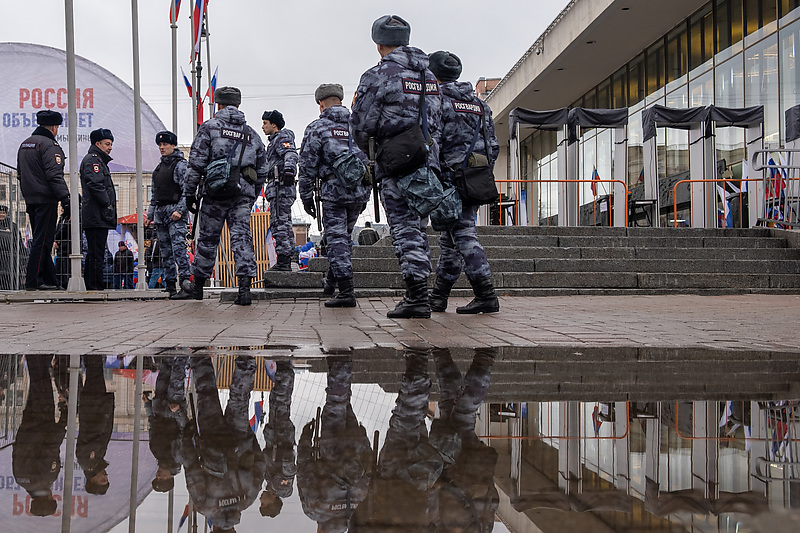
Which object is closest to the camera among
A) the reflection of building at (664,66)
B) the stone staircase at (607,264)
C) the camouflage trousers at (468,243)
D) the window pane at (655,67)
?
the camouflage trousers at (468,243)

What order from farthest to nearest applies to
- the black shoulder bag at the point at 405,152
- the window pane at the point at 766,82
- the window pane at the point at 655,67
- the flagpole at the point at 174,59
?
1. the window pane at the point at 655,67
2. the window pane at the point at 766,82
3. the flagpole at the point at 174,59
4. the black shoulder bag at the point at 405,152

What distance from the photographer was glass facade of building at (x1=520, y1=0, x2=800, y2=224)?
1934cm

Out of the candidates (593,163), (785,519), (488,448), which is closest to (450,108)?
(488,448)

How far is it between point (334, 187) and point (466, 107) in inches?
76.7

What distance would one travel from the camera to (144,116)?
18.4 meters

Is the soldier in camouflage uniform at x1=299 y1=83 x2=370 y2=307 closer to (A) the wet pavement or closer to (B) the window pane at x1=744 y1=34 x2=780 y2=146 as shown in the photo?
(A) the wet pavement

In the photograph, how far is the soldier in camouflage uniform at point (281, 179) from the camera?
443 inches

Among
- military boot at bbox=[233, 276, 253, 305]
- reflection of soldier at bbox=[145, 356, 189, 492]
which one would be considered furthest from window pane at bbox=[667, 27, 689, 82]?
reflection of soldier at bbox=[145, 356, 189, 492]

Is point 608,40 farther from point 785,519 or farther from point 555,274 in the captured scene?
point 785,519

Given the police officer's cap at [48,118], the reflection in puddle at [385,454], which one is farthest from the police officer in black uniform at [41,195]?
the reflection in puddle at [385,454]

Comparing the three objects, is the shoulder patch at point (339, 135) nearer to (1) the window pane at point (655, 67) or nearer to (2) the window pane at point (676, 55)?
A: (2) the window pane at point (676, 55)

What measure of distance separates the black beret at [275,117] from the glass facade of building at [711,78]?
410 inches

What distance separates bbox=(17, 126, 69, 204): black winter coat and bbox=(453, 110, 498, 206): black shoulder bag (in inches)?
252

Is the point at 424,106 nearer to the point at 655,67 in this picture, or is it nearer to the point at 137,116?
the point at 137,116
